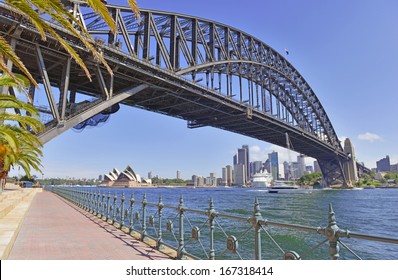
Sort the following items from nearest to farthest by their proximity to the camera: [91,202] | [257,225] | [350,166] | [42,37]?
[257,225] < [42,37] < [91,202] < [350,166]

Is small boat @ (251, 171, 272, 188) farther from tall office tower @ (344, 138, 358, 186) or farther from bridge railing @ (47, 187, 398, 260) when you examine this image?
bridge railing @ (47, 187, 398, 260)

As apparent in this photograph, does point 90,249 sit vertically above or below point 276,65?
below

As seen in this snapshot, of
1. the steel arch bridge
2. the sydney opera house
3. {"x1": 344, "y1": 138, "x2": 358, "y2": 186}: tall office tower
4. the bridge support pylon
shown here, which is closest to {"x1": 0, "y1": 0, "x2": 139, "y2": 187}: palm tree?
the steel arch bridge

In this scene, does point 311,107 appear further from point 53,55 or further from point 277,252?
point 277,252

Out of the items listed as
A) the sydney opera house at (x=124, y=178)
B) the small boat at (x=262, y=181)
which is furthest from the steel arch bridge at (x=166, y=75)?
the sydney opera house at (x=124, y=178)

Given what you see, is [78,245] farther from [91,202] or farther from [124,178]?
[124,178]

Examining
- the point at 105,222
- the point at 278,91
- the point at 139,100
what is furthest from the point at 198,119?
the point at 105,222

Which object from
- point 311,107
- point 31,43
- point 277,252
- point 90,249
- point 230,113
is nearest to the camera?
point 90,249

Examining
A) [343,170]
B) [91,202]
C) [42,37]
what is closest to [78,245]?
[42,37]

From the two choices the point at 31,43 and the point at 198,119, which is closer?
the point at 31,43
